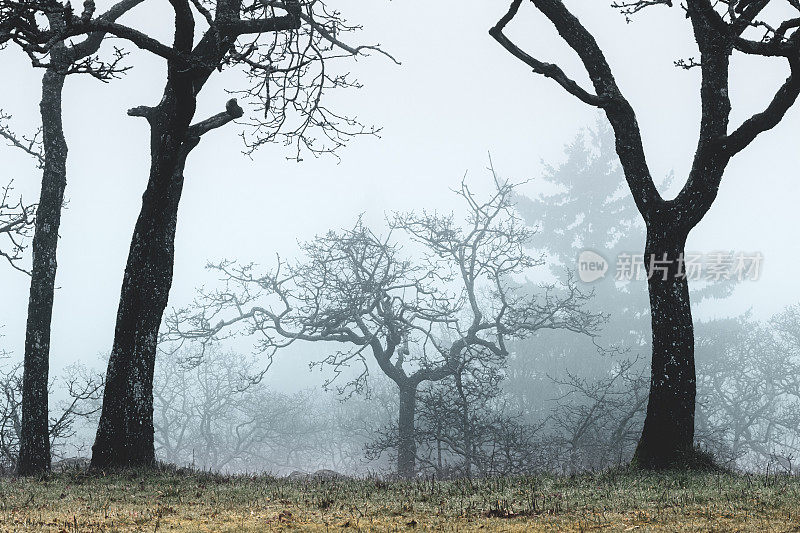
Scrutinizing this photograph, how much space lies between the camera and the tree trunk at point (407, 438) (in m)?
19.2

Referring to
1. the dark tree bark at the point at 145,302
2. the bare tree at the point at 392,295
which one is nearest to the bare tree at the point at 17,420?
the dark tree bark at the point at 145,302

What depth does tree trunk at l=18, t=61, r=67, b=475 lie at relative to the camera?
421 inches

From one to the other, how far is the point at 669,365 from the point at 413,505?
493cm

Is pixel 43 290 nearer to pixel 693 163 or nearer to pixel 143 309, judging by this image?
pixel 143 309

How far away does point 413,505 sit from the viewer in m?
5.57

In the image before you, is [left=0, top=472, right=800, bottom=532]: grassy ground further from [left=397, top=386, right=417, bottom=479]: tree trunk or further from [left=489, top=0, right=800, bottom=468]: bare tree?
[left=397, top=386, right=417, bottom=479]: tree trunk

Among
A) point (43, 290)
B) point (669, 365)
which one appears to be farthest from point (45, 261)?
point (669, 365)

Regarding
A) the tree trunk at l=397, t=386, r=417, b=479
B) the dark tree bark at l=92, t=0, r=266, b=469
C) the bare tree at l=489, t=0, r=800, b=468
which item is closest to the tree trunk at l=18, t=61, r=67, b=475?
the dark tree bark at l=92, t=0, r=266, b=469

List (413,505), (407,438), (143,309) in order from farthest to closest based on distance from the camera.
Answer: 1. (407,438)
2. (143,309)
3. (413,505)

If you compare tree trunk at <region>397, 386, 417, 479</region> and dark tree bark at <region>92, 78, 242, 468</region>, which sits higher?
dark tree bark at <region>92, 78, 242, 468</region>

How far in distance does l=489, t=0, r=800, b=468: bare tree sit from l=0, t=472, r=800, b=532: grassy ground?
3.89ft

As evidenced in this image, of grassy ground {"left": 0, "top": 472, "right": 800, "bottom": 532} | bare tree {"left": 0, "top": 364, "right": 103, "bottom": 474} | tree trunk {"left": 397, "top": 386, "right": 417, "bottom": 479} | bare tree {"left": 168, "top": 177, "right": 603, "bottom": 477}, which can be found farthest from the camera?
bare tree {"left": 168, "top": 177, "right": 603, "bottom": 477}

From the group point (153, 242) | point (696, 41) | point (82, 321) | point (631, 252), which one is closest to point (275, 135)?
point (153, 242)

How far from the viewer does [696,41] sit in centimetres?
981
